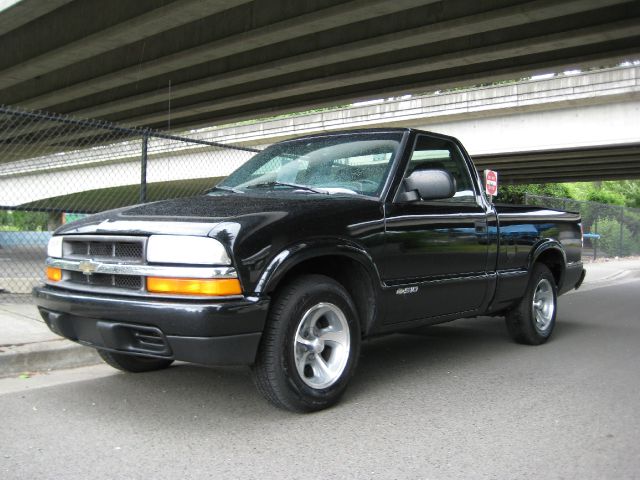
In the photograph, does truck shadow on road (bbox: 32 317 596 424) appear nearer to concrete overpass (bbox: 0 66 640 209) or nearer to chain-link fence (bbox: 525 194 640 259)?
concrete overpass (bbox: 0 66 640 209)

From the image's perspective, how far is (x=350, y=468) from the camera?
125 inches

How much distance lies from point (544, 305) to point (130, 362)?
4212 millimetres

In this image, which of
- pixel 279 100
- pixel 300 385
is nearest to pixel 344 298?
pixel 300 385

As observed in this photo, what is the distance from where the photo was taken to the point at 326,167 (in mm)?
4879

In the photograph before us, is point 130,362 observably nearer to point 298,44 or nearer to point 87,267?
point 87,267

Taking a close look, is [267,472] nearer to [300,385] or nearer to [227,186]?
[300,385]

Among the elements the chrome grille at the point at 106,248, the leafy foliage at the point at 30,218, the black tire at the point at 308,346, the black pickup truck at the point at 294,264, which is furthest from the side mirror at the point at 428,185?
the leafy foliage at the point at 30,218

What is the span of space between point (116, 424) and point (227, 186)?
215cm

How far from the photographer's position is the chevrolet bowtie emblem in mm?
3828

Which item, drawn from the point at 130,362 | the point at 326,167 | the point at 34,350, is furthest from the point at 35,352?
the point at 326,167

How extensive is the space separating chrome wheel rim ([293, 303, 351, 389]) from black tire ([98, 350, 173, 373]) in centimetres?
134

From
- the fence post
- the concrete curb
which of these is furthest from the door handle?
the fence post

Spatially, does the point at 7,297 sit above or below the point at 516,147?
below

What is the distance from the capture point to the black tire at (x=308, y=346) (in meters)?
3.68
